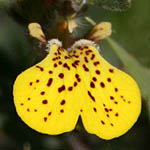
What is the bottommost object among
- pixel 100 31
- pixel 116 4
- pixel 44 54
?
pixel 44 54

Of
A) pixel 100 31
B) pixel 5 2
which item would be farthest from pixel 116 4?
pixel 5 2

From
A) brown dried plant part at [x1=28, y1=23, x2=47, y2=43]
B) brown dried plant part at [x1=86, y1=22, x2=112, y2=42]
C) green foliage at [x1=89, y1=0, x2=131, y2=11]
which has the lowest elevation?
brown dried plant part at [x1=28, y1=23, x2=47, y2=43]


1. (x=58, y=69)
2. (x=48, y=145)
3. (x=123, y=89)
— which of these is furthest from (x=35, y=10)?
(x=48, y=145)

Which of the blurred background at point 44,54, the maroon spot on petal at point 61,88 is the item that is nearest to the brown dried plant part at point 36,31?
the blurred background at point 44,54

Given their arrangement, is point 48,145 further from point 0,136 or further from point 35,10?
point 35,10

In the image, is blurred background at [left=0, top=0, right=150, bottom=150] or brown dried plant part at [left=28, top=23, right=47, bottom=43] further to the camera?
blurred background at [left=0, top=0, right=150, bottom=150]

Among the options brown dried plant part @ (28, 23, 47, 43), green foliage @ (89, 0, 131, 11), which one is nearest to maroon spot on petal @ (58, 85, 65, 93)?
brown dried plant part @ (28, 23, 47, 43)

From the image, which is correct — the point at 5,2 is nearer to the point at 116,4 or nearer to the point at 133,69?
the point at 116,4

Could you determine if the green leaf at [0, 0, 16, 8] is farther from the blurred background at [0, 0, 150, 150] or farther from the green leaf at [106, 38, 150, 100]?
the green leaf at [106, 38, 150, 100]
